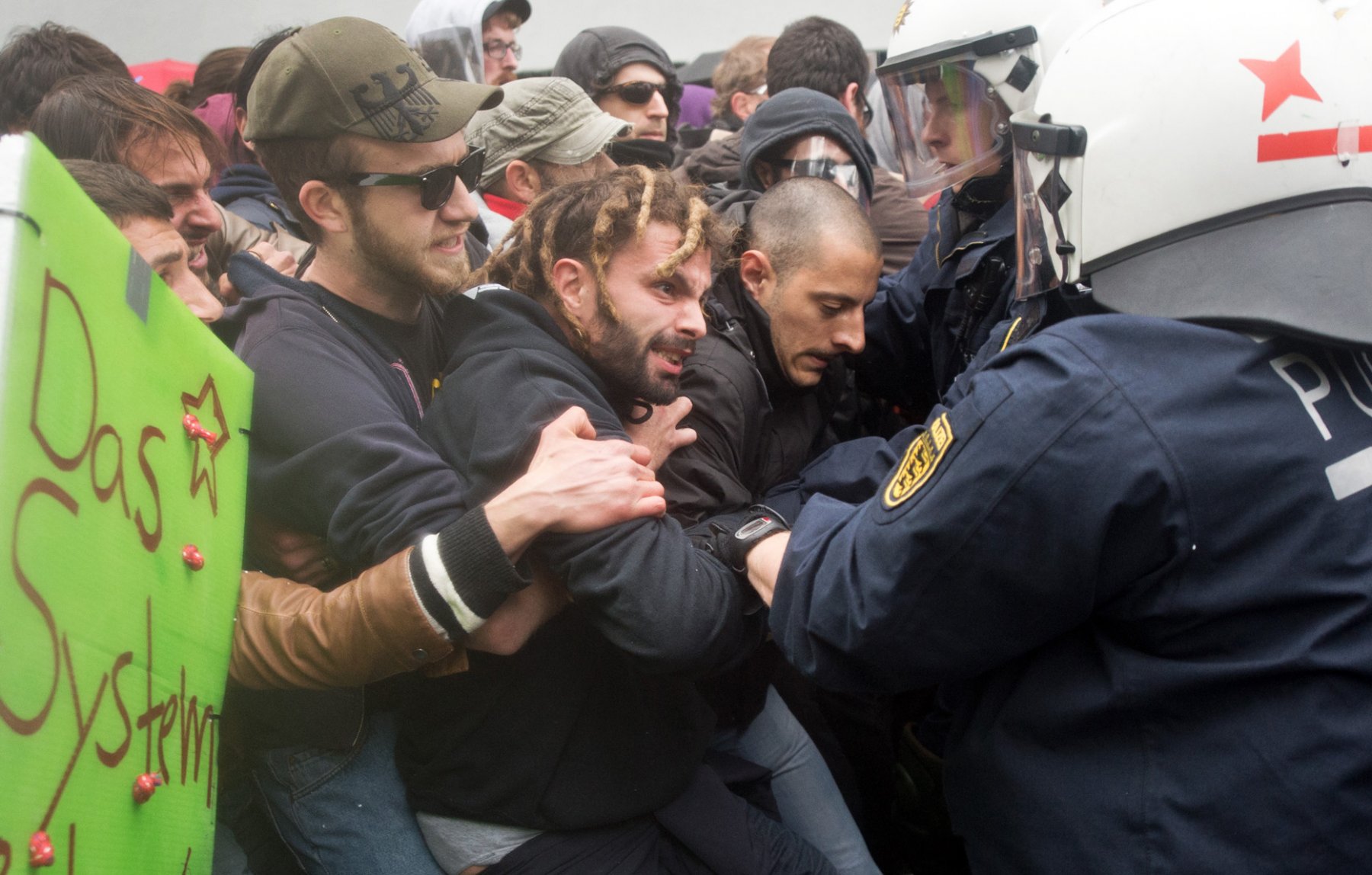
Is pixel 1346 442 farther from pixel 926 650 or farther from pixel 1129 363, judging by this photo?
pixel 926 650

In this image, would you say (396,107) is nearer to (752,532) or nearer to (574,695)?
(752,532)

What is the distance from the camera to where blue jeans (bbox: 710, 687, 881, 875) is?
8.25 feet

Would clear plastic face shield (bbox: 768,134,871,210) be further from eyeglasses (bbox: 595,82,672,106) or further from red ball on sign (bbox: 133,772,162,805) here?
red ball on sign (bbox: 133,772,162,805)

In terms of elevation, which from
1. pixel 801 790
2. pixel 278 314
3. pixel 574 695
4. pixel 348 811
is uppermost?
pixel 278 314

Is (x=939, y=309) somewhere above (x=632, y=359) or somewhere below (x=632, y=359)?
below

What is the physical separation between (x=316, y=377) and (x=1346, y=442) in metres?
1.59

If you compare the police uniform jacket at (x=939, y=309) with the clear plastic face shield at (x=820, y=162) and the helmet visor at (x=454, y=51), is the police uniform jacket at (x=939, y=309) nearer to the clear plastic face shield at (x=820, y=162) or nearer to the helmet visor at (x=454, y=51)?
the clear plastic face shield at (x=820, y=162)

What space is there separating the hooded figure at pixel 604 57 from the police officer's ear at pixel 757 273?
5.98 feet

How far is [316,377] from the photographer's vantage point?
1784 millimetres

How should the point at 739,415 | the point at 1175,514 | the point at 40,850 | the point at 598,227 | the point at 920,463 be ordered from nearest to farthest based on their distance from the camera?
the point at 40,850 → the point at 1175,514 → the point at 920,463 → the point at 598,227 → the point at 739,415

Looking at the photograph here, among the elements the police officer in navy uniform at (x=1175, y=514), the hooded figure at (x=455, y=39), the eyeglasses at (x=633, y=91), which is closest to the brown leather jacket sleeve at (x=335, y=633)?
the police officer in navy uniform at (x=1175, y=514)

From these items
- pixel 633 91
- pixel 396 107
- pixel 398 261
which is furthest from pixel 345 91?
pixel 633 91

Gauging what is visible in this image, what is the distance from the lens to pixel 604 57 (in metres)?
4.53

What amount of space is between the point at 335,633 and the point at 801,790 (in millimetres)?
1362
